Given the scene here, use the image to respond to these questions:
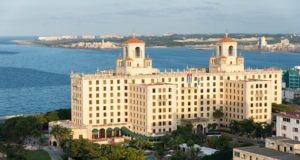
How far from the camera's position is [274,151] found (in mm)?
69688

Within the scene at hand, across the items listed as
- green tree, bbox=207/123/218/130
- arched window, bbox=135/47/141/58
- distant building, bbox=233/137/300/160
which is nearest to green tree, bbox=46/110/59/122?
arched window, bbox=135/47/141/58

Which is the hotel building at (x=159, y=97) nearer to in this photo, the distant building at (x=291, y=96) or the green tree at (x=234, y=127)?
the green tree at (x=234, y=127)

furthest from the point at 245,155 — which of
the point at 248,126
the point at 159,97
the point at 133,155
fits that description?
the point at 159,97

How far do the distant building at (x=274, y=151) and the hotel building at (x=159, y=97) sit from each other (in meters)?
42.4

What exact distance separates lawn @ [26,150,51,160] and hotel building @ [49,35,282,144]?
9299mm

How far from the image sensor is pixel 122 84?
117688 mm

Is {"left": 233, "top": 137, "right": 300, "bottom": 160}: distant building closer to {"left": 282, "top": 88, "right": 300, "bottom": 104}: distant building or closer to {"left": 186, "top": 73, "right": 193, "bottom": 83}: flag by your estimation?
{"left": 186, "top": 73, "right": 193, "bottom": 83}: flag

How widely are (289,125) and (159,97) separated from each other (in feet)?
108

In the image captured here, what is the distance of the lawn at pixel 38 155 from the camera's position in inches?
3900

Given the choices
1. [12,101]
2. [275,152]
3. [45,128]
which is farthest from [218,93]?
[12,101]

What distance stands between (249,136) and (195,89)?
18067mm

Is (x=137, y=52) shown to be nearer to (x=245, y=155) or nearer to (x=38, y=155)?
(x=38, y=155)

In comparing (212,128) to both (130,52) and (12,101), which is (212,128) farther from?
(12,101)

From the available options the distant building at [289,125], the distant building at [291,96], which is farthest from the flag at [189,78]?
the distant building at [291,96]
